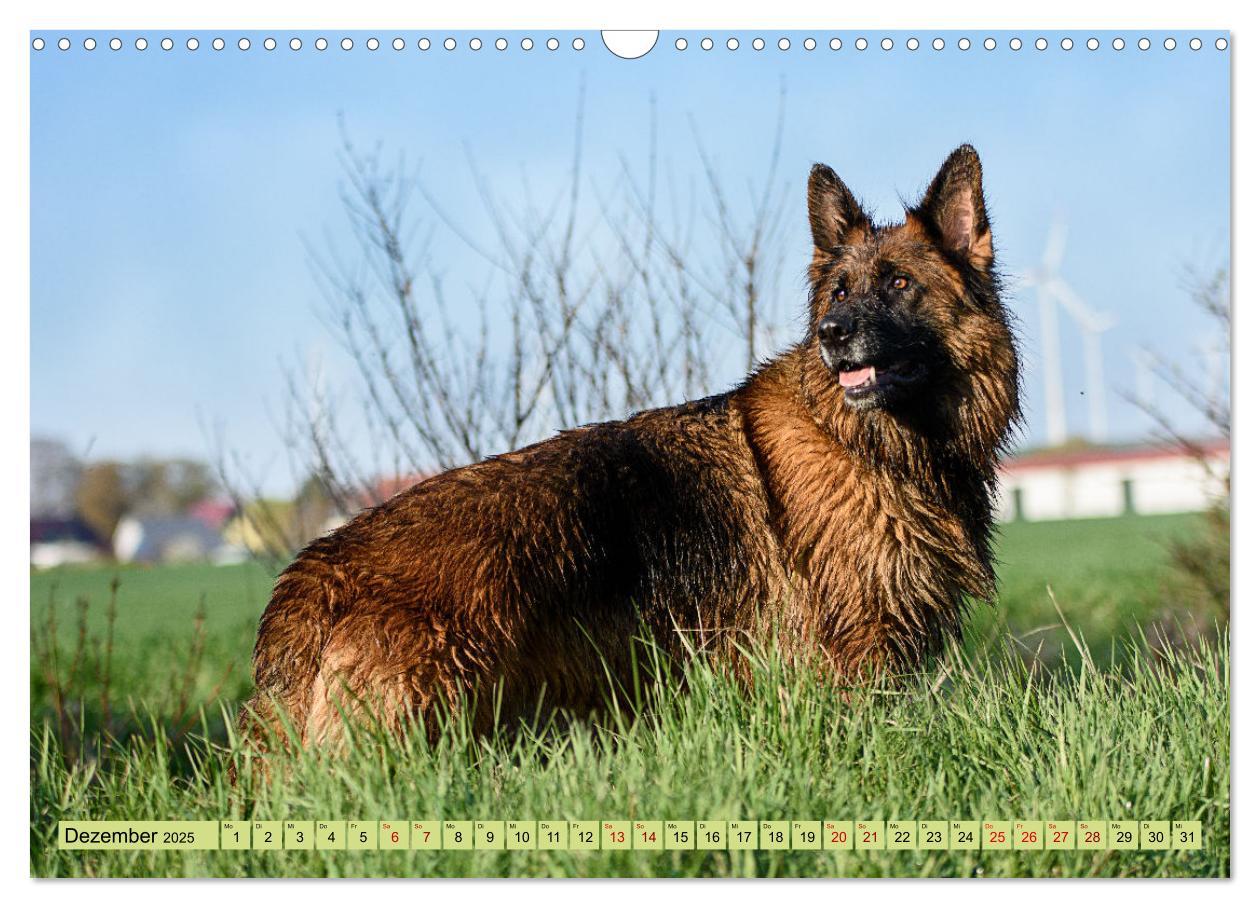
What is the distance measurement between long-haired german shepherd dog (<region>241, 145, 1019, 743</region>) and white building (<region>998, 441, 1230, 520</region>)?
3.50 m

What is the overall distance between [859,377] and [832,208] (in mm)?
874

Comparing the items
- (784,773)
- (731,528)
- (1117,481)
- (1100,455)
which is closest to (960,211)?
(731,528)

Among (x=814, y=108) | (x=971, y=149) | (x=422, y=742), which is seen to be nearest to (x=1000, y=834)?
(x=422, y=742)

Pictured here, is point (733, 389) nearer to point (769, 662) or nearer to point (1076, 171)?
point (769, 662)

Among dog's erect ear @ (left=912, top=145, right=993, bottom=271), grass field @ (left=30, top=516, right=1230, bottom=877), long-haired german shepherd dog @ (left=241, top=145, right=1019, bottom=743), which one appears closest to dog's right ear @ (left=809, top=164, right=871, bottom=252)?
long-haired german shepherd dog @ (left=241, top=145, right=1019, bottom=743)

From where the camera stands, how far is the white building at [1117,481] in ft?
28.2

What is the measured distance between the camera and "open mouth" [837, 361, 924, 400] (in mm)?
4875

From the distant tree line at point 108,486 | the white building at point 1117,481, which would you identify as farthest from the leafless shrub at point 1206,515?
the distant tree line at point 108,486

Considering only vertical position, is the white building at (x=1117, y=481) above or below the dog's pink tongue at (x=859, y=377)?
below

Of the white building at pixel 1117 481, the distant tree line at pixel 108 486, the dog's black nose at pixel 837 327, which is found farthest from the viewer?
the white building at pixel 1117 481

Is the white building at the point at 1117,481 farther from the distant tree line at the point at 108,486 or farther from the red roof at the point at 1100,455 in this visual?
the distant tree line at the point at 108,486

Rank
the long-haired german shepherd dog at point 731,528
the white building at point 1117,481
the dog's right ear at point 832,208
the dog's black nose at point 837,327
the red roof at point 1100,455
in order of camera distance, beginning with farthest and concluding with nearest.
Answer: the red roof at point 1100,455 < the white building at point 1117,481 < the dog's right ear at point 832,208 < the dog's black nose at point 837,327 < the long-haired german shepherd dog at point 731,528

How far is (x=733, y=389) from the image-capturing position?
17.9 feet

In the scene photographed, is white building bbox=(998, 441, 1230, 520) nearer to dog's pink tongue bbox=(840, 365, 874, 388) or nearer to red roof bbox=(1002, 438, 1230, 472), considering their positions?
red roof bbox=(1002, 438, 1230, 472)
